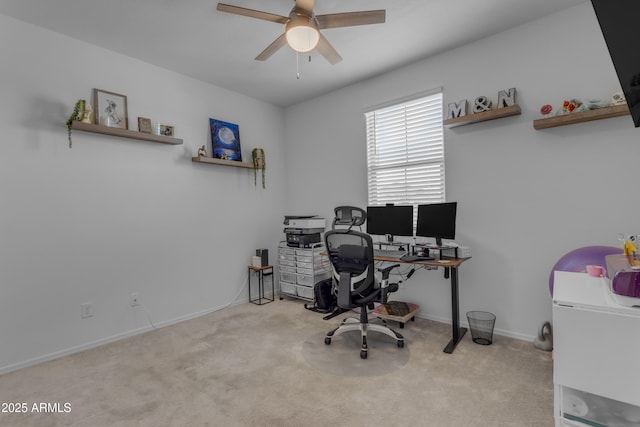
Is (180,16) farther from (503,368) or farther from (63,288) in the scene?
(503,368)

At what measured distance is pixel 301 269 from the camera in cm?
393

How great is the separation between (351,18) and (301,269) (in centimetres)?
283

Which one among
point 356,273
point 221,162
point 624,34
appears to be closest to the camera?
point 624,34

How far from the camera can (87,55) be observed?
2.79 meters

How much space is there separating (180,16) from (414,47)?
84.2 inches

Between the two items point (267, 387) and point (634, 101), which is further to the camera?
point (267, 387)

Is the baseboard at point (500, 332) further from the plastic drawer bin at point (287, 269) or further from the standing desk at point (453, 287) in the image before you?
the plastic drawer bin at point (287, 269)

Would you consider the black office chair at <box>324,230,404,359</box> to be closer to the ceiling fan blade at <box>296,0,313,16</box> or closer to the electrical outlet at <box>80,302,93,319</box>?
the ceiling fan blade at <box>296,0,313,16</box>

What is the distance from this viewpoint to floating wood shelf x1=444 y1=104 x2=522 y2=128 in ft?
8.48

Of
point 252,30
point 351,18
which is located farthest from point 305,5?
point 252,30

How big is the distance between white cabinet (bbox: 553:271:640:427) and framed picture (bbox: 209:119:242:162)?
3.55 meters

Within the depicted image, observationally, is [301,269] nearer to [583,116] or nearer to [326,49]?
[326,49]

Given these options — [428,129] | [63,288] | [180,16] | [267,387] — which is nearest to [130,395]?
[267,387]

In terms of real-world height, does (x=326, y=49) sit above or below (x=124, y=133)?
above
